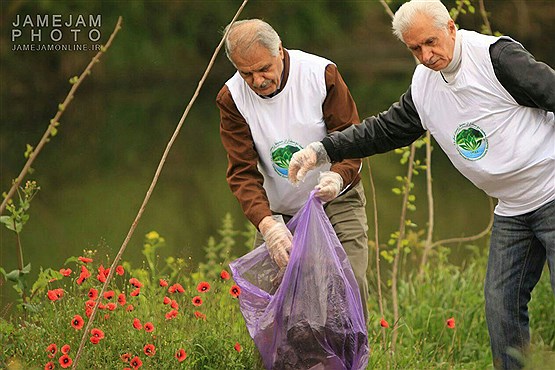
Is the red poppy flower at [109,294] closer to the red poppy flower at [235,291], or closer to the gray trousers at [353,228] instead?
the red poppy flower at [235,291]

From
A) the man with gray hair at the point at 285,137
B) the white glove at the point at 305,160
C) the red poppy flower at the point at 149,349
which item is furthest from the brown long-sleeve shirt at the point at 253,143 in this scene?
the red poppy flower at the point at 149,349

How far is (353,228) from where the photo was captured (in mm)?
3619

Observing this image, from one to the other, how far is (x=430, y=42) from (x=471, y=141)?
0.33 meters

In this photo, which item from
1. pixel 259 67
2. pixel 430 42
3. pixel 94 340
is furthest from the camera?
pixel 94 340

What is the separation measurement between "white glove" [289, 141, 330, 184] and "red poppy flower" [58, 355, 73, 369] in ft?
2.98

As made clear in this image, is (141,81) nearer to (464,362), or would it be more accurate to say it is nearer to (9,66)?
(9,66)

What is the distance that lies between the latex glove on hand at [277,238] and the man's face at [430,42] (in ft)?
2.33

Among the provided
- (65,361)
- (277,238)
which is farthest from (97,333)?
(277,238)

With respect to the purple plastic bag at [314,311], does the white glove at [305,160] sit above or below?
above

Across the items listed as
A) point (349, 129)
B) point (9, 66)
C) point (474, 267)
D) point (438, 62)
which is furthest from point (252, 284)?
point (9, 66)

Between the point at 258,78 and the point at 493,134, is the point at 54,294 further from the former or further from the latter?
the point at 493,134

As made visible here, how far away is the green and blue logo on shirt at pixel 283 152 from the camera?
11.5ft

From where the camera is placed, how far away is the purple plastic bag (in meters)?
3.40

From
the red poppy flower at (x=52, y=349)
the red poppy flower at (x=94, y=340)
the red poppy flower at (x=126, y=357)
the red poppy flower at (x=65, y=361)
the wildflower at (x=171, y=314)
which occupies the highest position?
the wildflower at (x=171, y=314)
